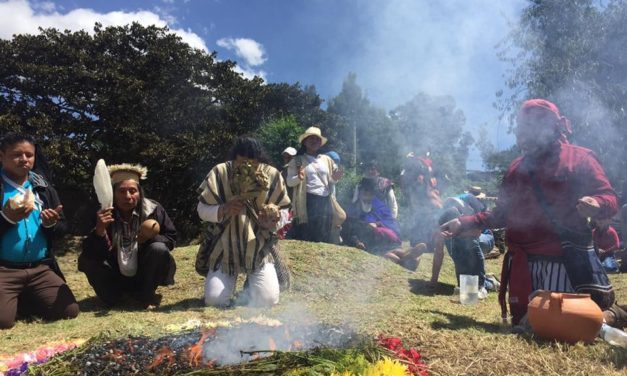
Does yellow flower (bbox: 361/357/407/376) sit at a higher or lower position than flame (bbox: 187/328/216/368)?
higher

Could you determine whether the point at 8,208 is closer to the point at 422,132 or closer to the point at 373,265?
the point at 422,132

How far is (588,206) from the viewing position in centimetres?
323

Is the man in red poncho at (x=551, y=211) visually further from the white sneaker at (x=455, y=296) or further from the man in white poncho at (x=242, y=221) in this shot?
the man in white poncho at (x=242, y=221)

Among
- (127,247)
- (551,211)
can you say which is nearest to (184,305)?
(127,247)

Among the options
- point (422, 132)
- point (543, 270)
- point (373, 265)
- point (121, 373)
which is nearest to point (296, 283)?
point (373, 265)

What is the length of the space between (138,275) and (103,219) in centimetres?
75

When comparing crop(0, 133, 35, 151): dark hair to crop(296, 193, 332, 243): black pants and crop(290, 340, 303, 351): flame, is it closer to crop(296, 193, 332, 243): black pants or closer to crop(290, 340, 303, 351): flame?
crop(290, 340, 303, 351): flame

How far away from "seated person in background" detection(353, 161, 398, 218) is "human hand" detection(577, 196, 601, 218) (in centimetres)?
405

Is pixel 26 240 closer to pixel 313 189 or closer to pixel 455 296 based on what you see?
pixel 313 189

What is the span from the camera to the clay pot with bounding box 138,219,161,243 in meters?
4.26

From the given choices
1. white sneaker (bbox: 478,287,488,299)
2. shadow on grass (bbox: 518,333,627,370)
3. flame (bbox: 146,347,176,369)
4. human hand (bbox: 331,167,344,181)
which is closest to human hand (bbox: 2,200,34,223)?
flame (bbox: 146,347,176,369)

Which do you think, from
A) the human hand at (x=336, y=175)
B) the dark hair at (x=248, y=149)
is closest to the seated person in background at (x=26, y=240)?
the dark hair at (x=248, y=149)

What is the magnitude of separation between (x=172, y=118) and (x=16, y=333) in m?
8.70

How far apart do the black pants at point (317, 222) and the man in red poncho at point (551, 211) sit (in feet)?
10.4
